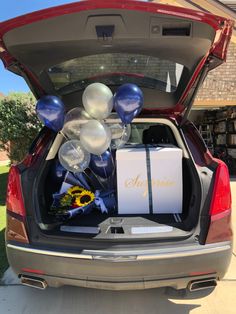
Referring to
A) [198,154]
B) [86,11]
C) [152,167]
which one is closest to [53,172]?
[152,167]

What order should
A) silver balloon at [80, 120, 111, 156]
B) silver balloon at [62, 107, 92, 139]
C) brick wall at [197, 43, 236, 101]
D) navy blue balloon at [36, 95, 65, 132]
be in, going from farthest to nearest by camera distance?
1. brick wall at [197, 43, 236, 101]
2. silver balloon at [62, 107, 92, 139]
3. navy blue balloon at [36, 95, 65, 132]
4. silver balloon at [80, 120, 111, 156]

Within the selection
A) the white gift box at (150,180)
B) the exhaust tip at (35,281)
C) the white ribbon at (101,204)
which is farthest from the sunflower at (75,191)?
the exhaust tip at (35,281)

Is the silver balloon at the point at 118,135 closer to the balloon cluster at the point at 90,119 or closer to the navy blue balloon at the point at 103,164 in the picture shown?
the balloon cluster at the point at 90,119

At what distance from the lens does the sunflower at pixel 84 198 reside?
3.03m

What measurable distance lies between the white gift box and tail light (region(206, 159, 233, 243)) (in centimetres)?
41

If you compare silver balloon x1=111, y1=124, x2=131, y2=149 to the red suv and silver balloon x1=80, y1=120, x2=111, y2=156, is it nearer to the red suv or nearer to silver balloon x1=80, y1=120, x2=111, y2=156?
silver balloon x1=80, y1=120, x2=111, y2=156

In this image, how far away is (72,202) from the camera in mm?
3051

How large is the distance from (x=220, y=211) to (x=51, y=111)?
1.56 meters

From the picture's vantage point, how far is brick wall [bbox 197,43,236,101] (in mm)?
10172

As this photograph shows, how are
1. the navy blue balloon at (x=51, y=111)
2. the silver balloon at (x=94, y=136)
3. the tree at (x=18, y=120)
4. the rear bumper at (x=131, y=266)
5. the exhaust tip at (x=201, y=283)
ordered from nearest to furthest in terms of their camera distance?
the rear bumper at (x=131, y=266), the exhaust tip at (x=201, y=283), the silver balloon at (x=94, y=136), the navy blue balloon at (x=51, y=111), the tree at (x=18, y=120)

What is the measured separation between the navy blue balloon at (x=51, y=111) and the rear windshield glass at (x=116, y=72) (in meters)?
0.26

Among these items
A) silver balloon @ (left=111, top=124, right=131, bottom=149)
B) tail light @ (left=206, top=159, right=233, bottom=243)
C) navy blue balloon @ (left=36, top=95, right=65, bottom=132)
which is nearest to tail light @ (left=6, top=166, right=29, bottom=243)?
navy blue balloon @ (left=36, top=95, right=65, bottom=132)

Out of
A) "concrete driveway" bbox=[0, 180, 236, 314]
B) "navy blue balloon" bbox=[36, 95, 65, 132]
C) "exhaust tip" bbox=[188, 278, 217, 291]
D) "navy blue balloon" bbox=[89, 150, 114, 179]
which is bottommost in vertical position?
"concrete driveway" bbox=[0, 180, 236, 314]

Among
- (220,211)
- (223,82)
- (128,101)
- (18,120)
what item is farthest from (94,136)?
(223,82)
